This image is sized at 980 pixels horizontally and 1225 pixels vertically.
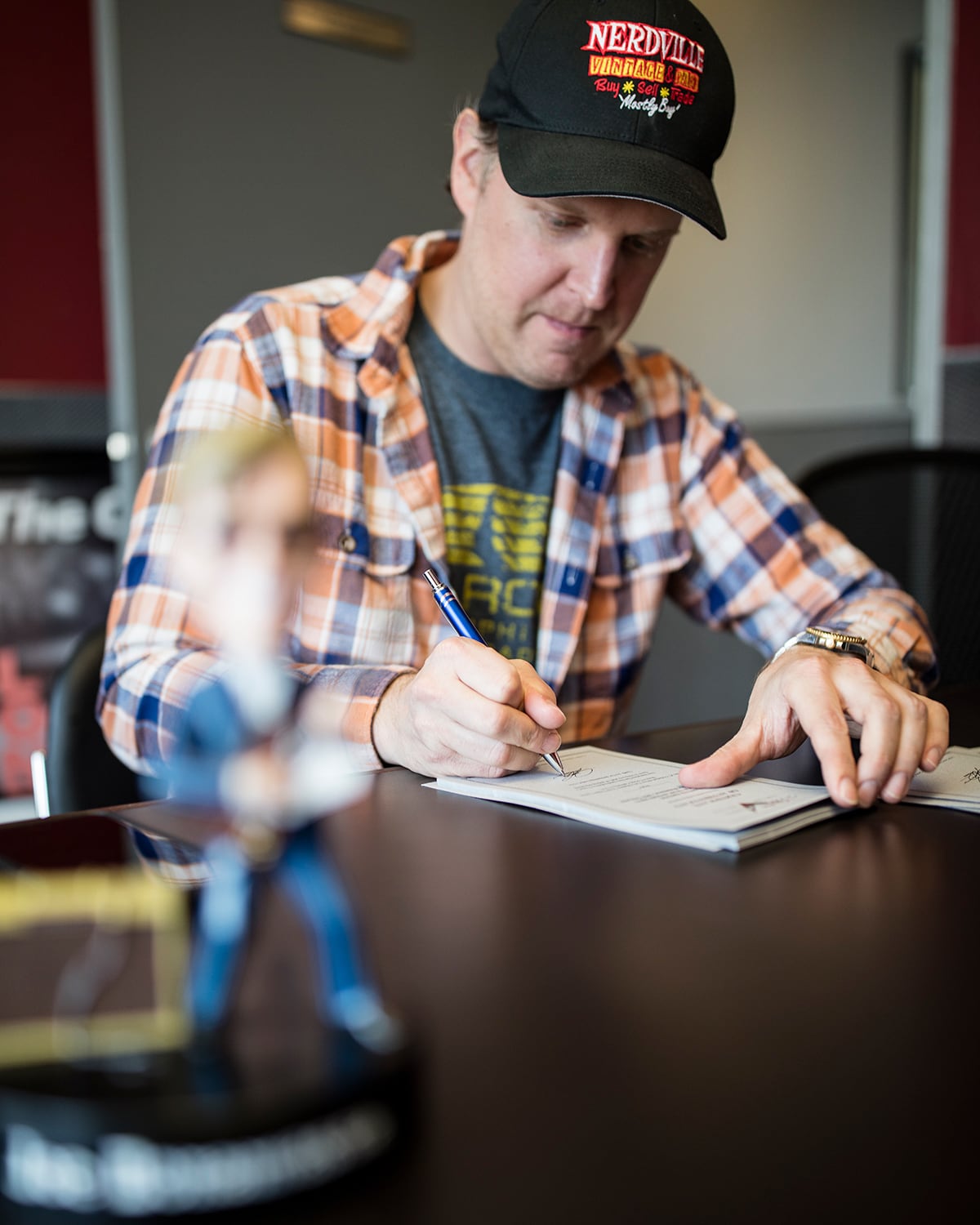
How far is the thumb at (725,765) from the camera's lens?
0.78 m

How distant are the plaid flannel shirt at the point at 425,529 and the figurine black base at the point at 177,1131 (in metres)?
0.52

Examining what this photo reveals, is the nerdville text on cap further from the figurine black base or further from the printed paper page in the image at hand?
the figurine black base

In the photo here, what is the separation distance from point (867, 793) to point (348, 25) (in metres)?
2.09

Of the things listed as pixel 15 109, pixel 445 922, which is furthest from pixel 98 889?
pixel 15 109

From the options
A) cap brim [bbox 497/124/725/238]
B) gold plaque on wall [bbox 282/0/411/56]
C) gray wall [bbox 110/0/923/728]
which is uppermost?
gold plaque on wall [bbox 282/0/411/56]

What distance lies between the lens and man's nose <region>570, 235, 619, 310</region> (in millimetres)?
1091

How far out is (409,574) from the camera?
1.16 metres

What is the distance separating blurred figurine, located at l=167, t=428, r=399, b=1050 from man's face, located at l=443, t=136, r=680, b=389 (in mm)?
835

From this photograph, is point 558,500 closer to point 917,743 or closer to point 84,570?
point 917,743

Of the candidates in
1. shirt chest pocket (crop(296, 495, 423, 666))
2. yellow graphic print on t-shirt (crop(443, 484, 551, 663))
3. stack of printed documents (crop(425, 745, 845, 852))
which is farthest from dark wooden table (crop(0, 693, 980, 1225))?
yellow graphic print on t-shirt (crop(443, 484, 551, 663))

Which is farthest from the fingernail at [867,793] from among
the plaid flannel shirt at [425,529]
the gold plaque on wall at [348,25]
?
the gold plaque on wall at [348,25]

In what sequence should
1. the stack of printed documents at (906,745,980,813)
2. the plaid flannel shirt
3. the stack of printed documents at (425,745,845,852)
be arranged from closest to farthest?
1. the stack of printed documents at (425,745,845,852)
2. the stack of printed documents at (906,745,980,813)
3. the plaid flannel shirt
